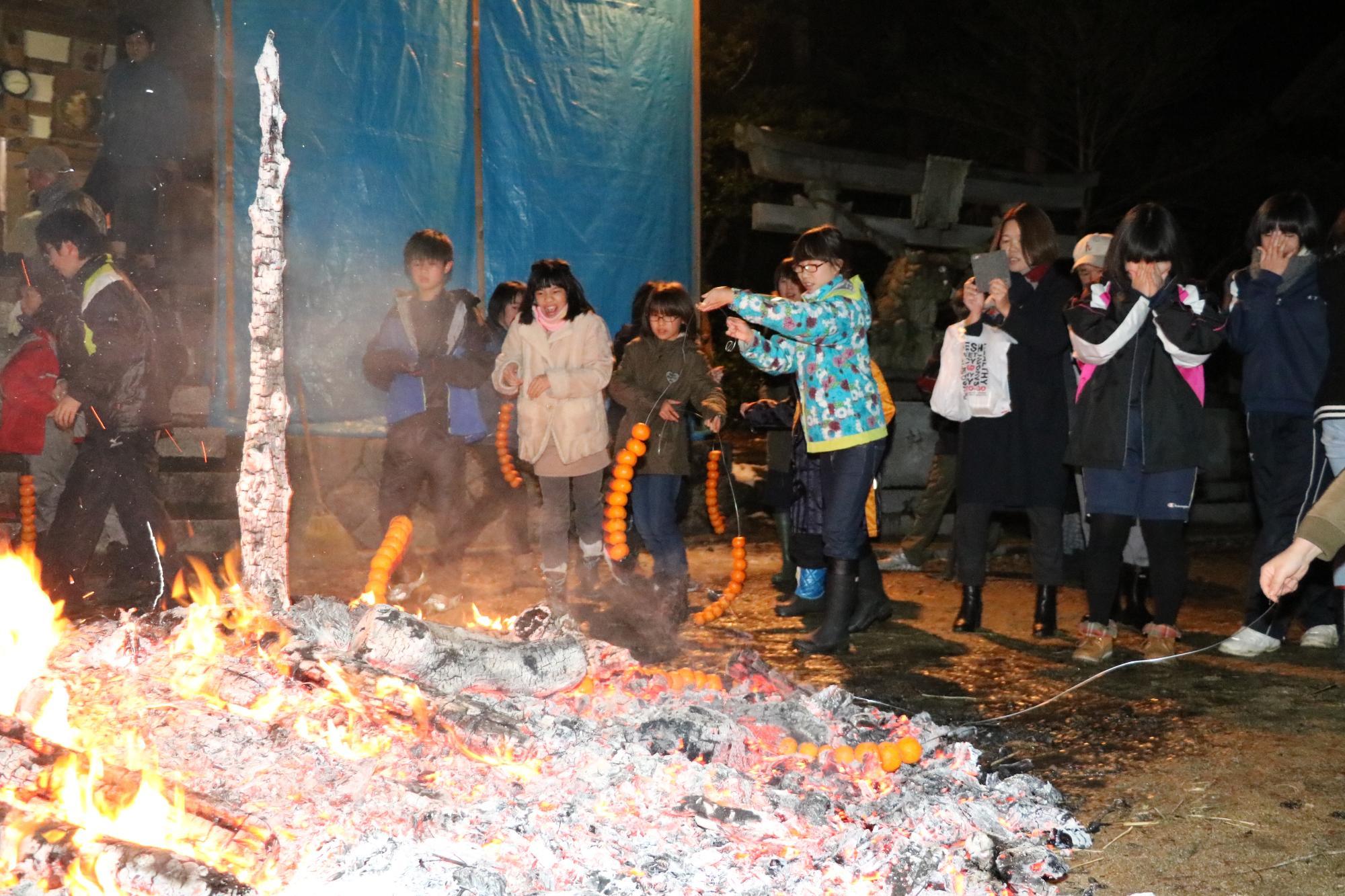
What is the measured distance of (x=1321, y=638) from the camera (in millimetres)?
6355

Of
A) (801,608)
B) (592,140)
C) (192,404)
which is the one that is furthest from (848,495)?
(192,404)

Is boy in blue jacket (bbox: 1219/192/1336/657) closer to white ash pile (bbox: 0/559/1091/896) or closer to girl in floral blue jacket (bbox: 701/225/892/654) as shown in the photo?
girl in floral blue jacket (bbox: 701/225/892/654)

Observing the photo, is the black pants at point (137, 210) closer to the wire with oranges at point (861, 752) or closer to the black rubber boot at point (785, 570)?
the black rubber boot at point (785, 570)

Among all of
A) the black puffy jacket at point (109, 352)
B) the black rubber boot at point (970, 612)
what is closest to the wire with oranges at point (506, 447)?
the black puffy jacket at point (109, 352)

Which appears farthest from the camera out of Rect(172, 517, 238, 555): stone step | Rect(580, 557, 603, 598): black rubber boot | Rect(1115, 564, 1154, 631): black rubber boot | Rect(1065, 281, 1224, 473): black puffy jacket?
Rect(172, 517, 238, 555): stone step

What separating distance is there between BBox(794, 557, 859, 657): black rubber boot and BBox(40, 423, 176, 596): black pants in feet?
13.0

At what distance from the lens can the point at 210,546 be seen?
870 centimetres

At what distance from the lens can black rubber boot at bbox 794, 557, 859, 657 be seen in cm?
625

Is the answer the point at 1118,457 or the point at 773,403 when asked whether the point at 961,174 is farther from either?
the point at 1118,457

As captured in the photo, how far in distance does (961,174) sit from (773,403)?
650cm

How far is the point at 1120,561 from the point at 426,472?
415 cm

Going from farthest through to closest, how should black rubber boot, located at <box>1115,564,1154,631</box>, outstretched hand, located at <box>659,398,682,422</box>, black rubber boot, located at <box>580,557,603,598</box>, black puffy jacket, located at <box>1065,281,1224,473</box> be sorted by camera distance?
black rubber boot, located at <box>580,557,603,598</box> < outstretched hand, located at <box>659,398,682,422</box> < black rubber boot, located at <box>1115,564,1154,631</box> < black puffy jacket, located at <box>1065,281,1224,473</box>

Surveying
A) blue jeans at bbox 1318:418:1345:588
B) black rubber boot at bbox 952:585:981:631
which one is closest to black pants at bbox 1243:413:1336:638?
blue jeans at bbox 1318:418:1345:588

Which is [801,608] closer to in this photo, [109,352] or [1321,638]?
[1321,638]
